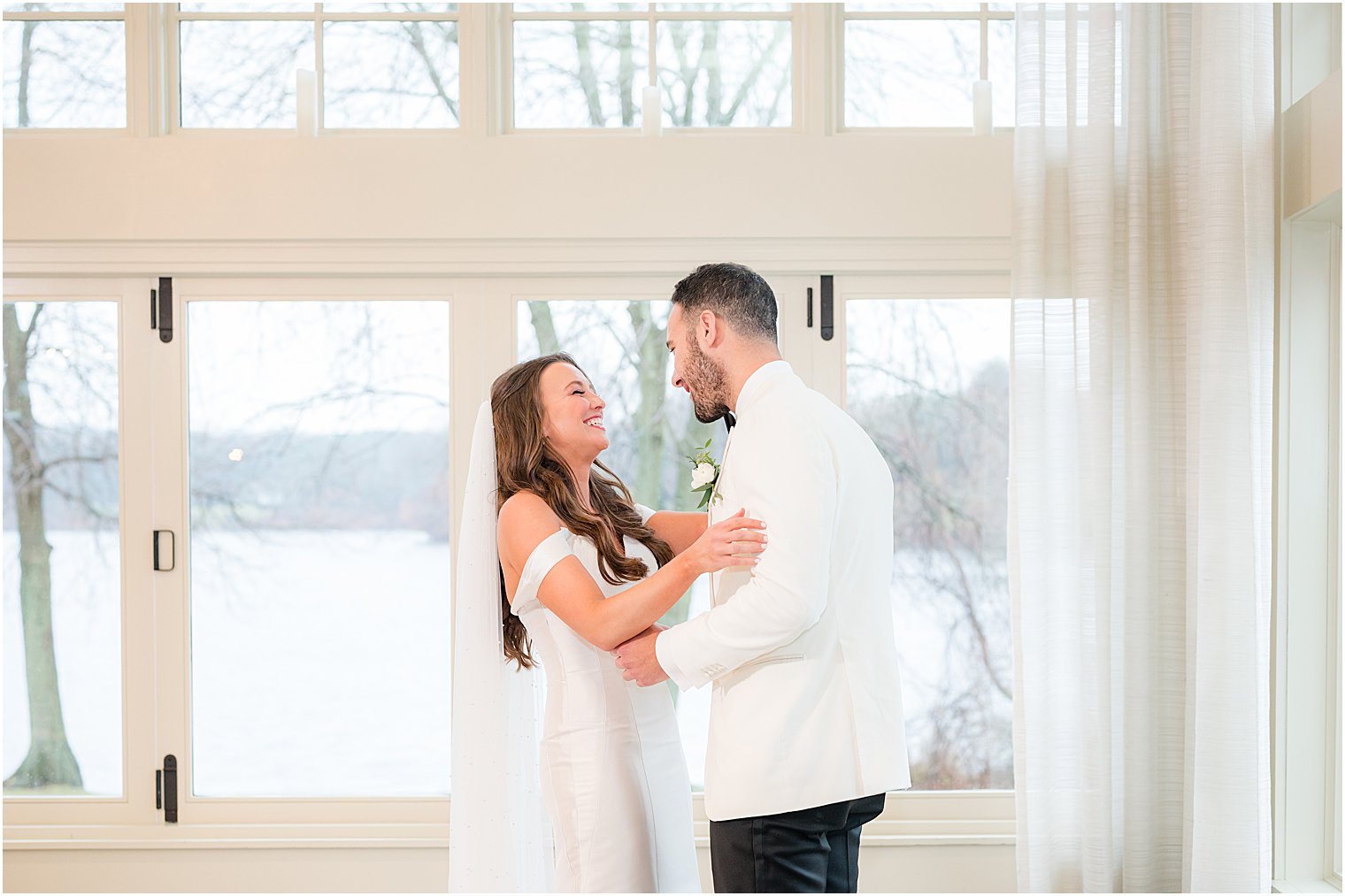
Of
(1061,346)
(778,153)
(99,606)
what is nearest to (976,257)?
(1061,346)

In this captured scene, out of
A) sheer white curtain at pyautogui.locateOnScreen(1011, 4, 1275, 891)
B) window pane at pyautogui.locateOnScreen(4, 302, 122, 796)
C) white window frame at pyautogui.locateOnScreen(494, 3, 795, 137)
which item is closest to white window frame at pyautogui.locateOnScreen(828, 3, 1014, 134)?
white window frame at pyautogui.locateOnScreen(494, 3, 795, 137)

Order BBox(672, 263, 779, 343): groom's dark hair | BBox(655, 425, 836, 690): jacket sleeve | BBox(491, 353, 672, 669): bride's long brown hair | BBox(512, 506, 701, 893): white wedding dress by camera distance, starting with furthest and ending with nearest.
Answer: BBox(491, 353, 672, 669): bride's long brown hair
BBox(512, 506, 701, 893): white wedding dress
BBox(672, 263, 779, 343): groom's dark hair
BBox(655, 425, 836, 690): jacket sleeve

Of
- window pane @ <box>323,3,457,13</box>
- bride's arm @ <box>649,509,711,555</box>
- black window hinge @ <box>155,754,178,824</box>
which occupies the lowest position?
black window hinge @ <box>155,754,178,824</box>

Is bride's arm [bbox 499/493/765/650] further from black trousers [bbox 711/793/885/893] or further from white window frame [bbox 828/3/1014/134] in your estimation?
white window frame [bbox 828/3/1014/134]

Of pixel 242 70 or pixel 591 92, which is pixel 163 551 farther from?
pixel 591 92

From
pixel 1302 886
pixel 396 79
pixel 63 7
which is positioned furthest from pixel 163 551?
pixel 1302 886

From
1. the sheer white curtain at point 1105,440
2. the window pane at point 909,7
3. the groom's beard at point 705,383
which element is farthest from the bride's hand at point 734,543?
the window pane at point 909,7

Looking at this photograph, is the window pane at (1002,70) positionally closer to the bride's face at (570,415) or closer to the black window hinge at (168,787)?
the bride's face at (570,415)

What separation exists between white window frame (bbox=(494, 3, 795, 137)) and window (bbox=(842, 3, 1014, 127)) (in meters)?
0.16

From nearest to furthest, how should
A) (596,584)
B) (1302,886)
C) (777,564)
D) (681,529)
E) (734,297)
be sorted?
(777,564) < (734,297) < (596,584) < (681,529) < (1302,886)

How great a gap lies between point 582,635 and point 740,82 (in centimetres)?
189

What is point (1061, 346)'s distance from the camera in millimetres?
2664

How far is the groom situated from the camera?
5.40ft

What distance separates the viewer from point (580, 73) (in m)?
3.07
